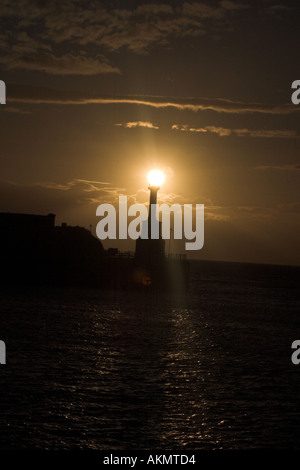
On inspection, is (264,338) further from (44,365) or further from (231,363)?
(44,365)

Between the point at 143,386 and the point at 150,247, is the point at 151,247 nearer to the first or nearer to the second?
the point at 150,247

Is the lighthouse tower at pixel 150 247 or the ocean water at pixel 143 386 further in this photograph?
the lighthouse tower at pixel 150 247

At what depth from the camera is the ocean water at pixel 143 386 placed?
52.9ft

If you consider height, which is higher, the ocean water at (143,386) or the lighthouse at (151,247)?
the lighthouse at (151,247)

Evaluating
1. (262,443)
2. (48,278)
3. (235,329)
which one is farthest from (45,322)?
(48,278)

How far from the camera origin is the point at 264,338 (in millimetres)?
38875

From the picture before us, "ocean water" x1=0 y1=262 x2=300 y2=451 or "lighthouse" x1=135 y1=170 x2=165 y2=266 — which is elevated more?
"lighthouse" x1=135 y1=170 x2=165 y2=266

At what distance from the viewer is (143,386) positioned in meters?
21.5

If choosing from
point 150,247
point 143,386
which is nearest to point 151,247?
point 150,247

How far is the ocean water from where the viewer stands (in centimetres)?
1611

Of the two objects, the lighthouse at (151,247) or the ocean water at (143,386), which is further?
the lighthouse at (151,247)

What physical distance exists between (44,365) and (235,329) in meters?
22.3
